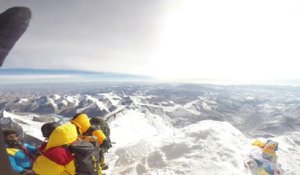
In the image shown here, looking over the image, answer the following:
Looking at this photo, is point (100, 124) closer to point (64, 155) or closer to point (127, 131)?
point (64, 155)

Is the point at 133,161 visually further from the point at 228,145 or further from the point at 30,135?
the point at 30,135

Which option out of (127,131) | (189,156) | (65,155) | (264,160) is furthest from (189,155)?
(127,131)

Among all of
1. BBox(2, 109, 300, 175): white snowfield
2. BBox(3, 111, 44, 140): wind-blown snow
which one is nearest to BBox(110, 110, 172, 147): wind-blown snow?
BBox(2, 109, 300, 175): white snowfield

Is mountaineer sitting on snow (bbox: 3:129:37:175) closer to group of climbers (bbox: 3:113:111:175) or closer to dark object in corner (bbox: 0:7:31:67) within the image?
group of climbers (bbox: 3:113:111:175)

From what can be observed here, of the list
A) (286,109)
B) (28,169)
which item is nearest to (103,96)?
(286,109)

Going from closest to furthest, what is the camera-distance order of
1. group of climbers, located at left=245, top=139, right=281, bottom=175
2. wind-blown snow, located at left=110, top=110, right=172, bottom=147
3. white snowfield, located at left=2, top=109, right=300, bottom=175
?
1. white snowfield, located at left=2, top=109, right=300, bottom=175
2. group of climbers, located at left=245, top=139, right=281, bottom=175
3. wind-blown snow, located at left=110, top=110, right=172, bottom=147

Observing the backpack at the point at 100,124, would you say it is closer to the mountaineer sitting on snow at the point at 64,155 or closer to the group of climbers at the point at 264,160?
the mountaineer sitting on snow at the point at 64,155

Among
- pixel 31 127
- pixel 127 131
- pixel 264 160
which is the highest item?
pixel 264 160
